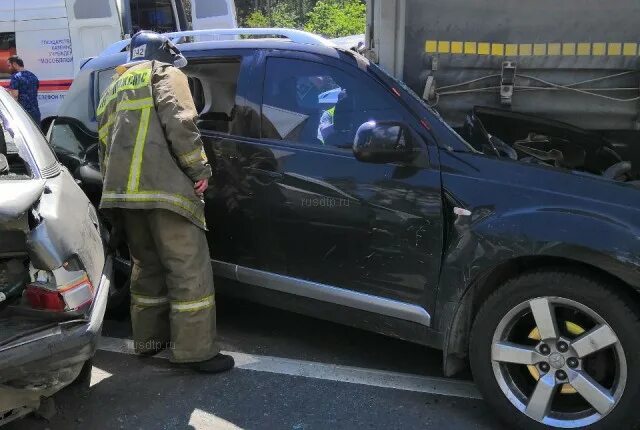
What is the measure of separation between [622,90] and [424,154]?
1.70 metres

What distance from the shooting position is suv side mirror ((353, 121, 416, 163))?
113 inches

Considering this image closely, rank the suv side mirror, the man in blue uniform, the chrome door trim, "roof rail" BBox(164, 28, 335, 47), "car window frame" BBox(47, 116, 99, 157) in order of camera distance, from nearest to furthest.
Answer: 1. the suv side mirror
2. the chrome door trim
3. "roof rail" BBox(164, 28, 335, 47)
4. "car window frame" BBox(47, 116, 99, 157)
5. the man in blue uniform

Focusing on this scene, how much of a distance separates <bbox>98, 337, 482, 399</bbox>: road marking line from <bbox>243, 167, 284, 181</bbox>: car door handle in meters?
1.05

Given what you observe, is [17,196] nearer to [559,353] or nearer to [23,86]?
[559,353]

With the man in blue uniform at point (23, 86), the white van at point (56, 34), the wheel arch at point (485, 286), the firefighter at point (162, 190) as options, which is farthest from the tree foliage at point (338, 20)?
the wheel arch at point (485, 286)

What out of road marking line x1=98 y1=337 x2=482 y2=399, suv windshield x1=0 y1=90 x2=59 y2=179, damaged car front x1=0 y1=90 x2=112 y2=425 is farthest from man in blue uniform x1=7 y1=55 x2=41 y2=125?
damaged car front x1=0 y1=90 x2=112 y2=425

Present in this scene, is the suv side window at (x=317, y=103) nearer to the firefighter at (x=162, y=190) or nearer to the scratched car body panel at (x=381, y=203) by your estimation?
the scratched car body panel at (x=381, y=203)

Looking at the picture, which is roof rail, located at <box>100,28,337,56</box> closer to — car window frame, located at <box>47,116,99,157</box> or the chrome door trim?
car window frame, located at <box>47,116,99,157</box>

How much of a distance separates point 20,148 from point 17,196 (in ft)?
2.29

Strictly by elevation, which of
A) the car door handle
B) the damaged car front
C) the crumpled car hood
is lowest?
the damaged car front

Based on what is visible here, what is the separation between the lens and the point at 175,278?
3268 mm

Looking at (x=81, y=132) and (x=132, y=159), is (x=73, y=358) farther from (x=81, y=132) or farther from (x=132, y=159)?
(x=81, y=132)

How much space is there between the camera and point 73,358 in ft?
7.96

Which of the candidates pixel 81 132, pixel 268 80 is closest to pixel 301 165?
pixel 268 80
